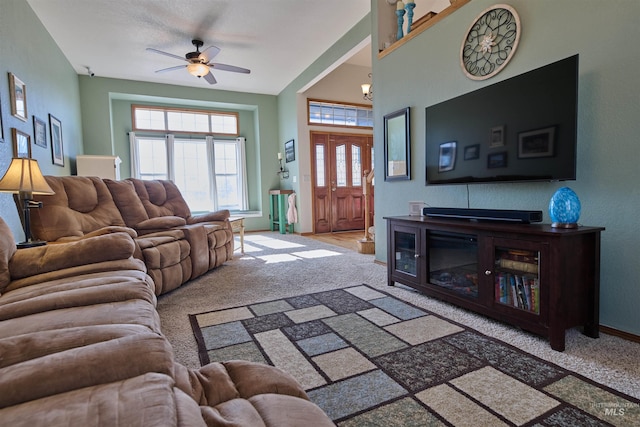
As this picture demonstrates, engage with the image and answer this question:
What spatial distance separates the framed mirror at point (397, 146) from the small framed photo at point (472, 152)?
2.57 feet

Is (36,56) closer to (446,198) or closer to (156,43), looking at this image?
(156,43)

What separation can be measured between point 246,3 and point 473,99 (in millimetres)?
2778

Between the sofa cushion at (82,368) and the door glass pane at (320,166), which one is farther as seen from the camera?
the door glass pane at (320,166)

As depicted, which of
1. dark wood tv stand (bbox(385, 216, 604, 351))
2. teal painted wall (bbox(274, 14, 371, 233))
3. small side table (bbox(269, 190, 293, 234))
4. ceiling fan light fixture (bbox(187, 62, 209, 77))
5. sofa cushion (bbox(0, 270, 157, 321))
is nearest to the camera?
sofa cushion (bbox(0, 270, 157, 321))

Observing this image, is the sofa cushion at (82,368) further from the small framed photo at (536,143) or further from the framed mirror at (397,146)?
the framed mirror at (397,146)

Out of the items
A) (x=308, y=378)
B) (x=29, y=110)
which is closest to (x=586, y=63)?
(x=308, y=378)

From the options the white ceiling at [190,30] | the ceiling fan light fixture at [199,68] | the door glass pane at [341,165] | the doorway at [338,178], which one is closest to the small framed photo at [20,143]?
the white ceiling at [190,30]

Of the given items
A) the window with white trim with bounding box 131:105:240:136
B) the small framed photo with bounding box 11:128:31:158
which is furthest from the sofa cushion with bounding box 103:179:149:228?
the window with white trim with bounding box 131:105:240:136

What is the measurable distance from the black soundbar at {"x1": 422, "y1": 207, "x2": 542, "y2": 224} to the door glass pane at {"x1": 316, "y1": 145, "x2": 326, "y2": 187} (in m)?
3.95

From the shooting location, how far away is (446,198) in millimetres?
2713

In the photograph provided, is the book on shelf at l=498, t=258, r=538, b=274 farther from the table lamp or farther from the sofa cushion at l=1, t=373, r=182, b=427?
the table lamp

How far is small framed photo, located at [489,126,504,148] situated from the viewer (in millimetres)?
2082

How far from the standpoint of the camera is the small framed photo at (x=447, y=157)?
7.98 ft

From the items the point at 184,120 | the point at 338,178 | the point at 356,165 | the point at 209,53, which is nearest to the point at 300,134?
the point at 338,178
